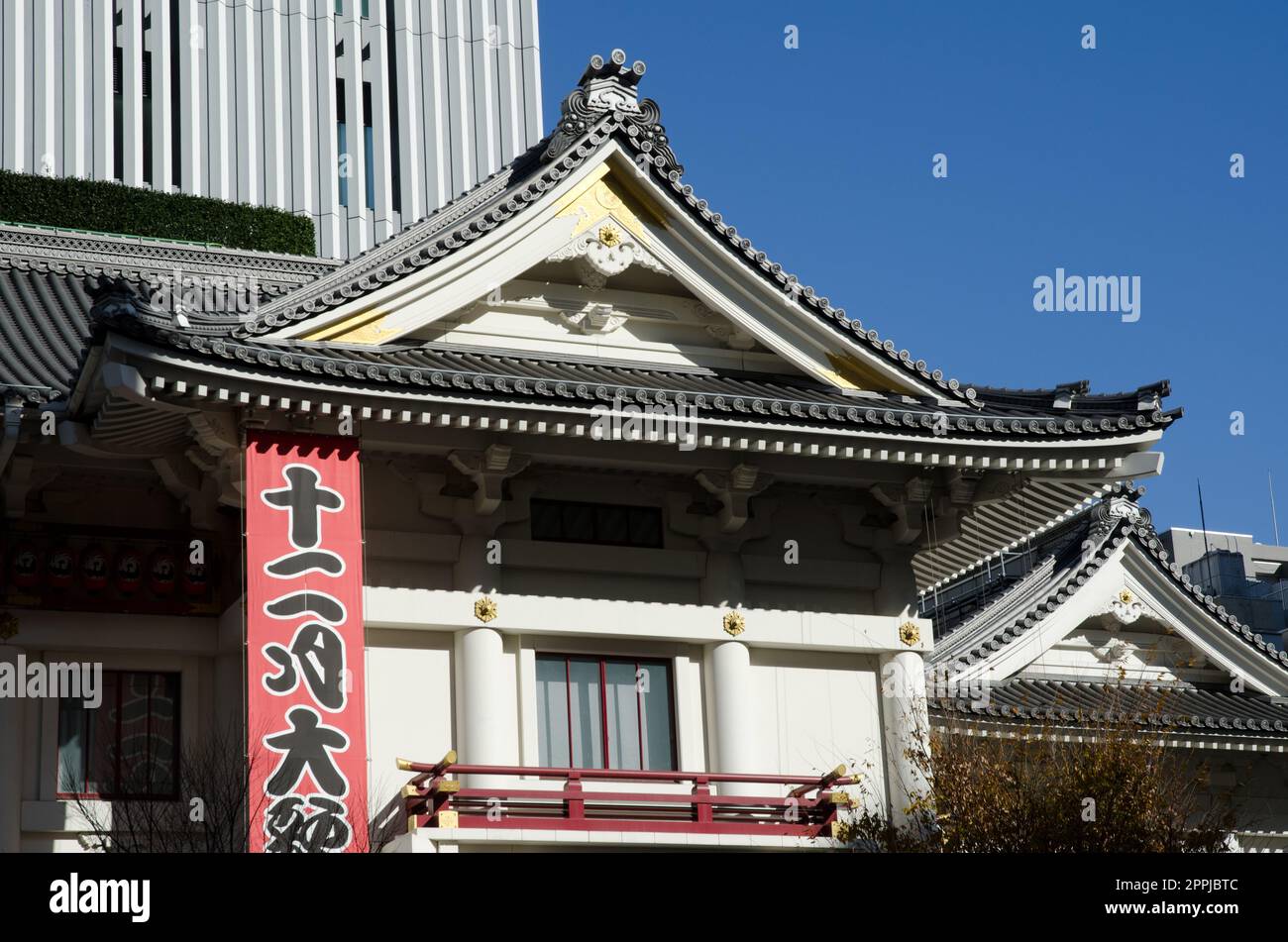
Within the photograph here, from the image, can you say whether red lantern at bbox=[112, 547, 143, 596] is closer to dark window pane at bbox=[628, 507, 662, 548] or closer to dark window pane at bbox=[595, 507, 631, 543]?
dark window pane at bbox=[595, 507, 631, 543]

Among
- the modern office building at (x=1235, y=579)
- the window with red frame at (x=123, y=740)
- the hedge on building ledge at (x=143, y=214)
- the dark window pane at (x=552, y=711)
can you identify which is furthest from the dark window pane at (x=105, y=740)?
the modern office building at (x=1235, y=579)

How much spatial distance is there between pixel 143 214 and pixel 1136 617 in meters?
27.8

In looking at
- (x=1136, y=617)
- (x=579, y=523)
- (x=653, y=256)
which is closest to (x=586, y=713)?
(x=579, y=523)

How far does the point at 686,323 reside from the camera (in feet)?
63.2

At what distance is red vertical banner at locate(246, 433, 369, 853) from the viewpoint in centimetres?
1501

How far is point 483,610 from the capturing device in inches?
688

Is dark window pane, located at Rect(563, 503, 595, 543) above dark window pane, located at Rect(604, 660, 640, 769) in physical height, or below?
above

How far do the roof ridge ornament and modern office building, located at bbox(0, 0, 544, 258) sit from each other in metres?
33.2

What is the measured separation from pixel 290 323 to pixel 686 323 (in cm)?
457

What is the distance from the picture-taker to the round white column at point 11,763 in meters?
16.2

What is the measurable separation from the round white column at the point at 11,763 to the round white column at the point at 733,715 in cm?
678

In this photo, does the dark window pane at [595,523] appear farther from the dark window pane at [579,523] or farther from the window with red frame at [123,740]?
the window with red frame at [123,740]

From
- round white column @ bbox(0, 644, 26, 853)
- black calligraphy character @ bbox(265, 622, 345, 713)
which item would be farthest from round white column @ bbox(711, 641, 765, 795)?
round white column @ bbox(0, 644, 26, 853)
